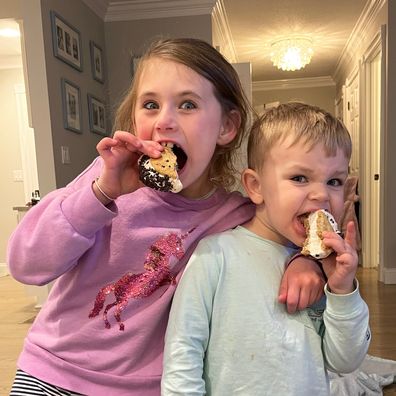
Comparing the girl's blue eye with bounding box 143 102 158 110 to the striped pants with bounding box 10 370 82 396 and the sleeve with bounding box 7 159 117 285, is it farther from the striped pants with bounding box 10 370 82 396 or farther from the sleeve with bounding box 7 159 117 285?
the striped pants with bounding box 10 370 82 396

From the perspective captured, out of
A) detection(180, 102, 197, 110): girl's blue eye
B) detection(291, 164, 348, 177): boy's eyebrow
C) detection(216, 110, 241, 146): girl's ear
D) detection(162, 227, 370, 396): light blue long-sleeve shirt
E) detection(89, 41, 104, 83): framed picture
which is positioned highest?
detection(89, 41, 104, 83): framed picture

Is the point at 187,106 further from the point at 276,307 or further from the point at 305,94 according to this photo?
the point at 305,94

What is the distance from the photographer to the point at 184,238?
2.65ft

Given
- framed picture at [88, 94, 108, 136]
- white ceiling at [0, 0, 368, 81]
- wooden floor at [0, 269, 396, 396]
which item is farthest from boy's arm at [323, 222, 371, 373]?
white ceiling at [0, 0, 368, 81]

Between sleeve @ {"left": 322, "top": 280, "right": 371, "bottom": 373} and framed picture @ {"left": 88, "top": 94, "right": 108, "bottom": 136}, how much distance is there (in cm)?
321

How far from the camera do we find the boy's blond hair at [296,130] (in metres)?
0.71

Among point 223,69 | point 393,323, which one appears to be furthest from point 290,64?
point 223,69

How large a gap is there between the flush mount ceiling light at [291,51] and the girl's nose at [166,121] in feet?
15.7

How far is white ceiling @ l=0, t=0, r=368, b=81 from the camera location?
3838 millimetres

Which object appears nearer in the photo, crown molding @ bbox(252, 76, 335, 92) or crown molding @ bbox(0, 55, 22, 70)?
crown molding @ bbox(0, 55, 22, 70)

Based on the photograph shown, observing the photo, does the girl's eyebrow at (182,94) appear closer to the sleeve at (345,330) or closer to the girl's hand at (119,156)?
the girl's hand at (119,156)

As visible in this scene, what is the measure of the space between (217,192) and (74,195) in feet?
1.01

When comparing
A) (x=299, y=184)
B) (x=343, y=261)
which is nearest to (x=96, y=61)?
(x=299, y=184)

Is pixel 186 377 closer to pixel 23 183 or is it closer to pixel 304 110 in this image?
pixel 304 110
